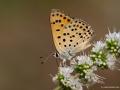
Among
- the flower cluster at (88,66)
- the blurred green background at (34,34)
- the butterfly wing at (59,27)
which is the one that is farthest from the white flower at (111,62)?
the blurred green background at (34,34)

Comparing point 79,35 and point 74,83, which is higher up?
point 79,35

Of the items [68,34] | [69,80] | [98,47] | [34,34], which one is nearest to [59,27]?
[68,34]

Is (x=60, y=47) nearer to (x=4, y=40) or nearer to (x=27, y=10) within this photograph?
(x=4, y=40)

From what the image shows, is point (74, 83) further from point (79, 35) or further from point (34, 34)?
point (34, 34)

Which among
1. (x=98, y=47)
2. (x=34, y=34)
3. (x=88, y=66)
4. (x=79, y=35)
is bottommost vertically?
(x=88, y=66)

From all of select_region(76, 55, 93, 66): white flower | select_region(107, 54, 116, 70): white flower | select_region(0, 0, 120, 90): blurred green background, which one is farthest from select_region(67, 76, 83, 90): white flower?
select_region(0, 0, 120, 90): blurred green background

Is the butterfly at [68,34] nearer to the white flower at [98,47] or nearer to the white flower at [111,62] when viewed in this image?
the white flower at [98,47]

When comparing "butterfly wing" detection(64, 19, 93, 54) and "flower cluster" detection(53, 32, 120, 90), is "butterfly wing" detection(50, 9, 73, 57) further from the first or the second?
"flower cluster" detection(53, 32, 120, 90)

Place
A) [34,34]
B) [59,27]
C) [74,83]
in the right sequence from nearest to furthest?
[74,83]
[59,27]
[34,34]

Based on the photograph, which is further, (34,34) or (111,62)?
(34,34)
